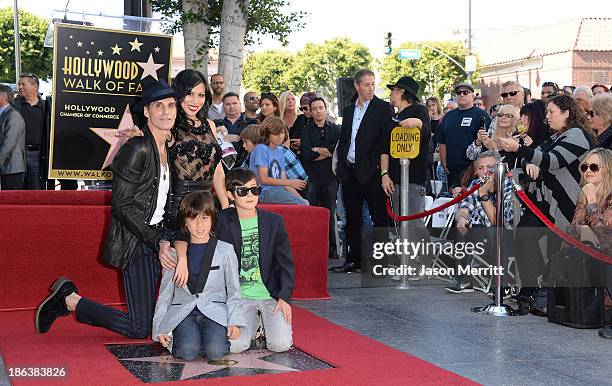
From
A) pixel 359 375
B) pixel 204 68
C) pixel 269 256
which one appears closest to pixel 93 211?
pixel 269 256

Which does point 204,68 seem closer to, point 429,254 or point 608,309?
point 429,254

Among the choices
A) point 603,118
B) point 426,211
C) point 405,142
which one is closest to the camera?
point 603,118

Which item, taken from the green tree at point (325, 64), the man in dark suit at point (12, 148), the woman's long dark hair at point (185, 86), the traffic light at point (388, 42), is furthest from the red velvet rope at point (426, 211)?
the green tree at point (325, 64)

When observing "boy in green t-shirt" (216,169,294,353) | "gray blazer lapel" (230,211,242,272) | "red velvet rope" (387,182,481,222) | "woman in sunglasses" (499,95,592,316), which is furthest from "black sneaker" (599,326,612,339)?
"gray blazer lapel" (230,211,242,272)

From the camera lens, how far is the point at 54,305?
672 centimetres

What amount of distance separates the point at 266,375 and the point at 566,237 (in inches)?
127

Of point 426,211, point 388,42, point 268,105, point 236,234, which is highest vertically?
point 388,42

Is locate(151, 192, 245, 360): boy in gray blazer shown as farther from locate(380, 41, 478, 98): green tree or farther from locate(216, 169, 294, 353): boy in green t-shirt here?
locate(380, 41, 478, 98): green tree

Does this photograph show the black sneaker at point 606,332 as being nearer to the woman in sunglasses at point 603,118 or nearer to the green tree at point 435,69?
the woman in sunglasses at point 603,118

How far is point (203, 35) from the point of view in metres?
15.1

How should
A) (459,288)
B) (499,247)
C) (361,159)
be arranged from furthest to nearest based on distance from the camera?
1. (361,159)
2. (459,288)
3. (499,247)

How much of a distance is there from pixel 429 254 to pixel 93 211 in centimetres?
427

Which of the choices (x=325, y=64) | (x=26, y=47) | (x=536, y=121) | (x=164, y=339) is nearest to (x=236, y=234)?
(x=164, y=339)

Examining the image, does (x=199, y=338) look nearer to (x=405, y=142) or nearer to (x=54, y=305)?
(x=54, y=305)
